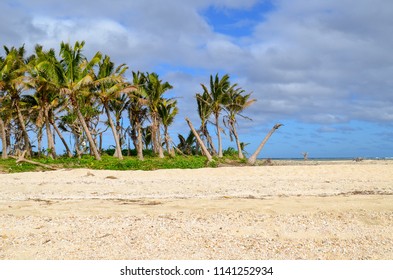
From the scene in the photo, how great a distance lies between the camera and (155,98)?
3812 cm

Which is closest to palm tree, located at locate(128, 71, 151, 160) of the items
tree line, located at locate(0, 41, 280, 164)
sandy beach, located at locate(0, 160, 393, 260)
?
tree line, located at locate(0, 41, 280, 164)

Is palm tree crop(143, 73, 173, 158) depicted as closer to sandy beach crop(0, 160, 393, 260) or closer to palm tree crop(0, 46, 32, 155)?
palm tree crop(0, 46, 32, 155)

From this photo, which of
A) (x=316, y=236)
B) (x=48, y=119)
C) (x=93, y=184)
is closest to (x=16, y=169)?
(x=93, y=184)

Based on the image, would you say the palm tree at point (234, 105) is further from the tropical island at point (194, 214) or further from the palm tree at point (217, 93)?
the tropical island at point (194, 214)

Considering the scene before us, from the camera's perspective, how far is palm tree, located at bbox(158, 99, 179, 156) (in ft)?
129

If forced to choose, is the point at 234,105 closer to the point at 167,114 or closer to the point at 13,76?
the point at 167,114

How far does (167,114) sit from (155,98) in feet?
7.47

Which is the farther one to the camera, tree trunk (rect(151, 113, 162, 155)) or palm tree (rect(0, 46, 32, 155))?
tree trunk (rect(151, 113, 162, 155))

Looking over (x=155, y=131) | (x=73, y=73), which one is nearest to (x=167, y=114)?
(x=155, y=131)

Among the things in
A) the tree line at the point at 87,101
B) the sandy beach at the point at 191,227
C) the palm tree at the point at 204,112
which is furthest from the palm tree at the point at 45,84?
the sandy beach at the point at 191,227

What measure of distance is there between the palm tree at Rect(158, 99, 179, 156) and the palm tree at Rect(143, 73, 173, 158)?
0.43 m

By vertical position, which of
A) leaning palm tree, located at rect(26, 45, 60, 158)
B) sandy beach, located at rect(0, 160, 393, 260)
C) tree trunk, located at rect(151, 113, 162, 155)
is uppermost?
leaning palm tree, located at rect(26, 45, 60, 158)
